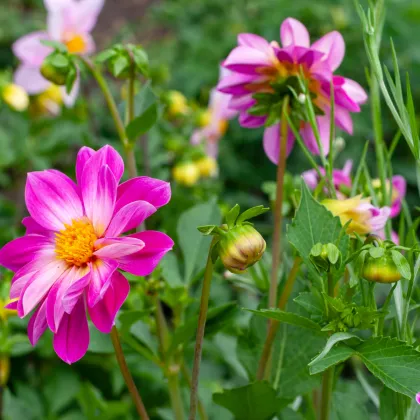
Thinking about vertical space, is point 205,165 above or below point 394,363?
below

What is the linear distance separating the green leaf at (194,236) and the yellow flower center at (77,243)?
24 cm

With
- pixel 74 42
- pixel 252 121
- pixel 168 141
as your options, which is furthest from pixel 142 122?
pixel 168 141

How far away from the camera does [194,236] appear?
72 centimetres

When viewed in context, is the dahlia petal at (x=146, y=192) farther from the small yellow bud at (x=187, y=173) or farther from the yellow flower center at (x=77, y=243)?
the small yellow bud at (x=187, y=173)

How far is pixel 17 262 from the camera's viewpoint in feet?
1.53

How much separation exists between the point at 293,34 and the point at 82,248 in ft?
0.80

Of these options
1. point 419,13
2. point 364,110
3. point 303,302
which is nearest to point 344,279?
point 303,302

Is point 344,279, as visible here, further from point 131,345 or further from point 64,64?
point 64,64

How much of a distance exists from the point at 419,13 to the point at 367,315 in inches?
55.3

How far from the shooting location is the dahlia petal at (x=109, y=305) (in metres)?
0.41

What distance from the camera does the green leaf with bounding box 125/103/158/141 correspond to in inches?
22.8

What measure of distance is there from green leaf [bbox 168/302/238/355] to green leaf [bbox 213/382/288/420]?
0.06 metres

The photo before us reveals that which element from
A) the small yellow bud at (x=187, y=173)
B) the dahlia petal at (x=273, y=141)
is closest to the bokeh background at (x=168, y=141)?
the small yellow bud at (x=187, y=173)

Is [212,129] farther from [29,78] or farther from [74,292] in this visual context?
[74,292]
